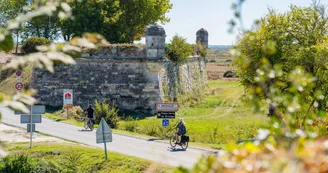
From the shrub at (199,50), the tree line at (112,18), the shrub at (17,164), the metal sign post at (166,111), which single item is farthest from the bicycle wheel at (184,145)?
the shrub at (199,50)

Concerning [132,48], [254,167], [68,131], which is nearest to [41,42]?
Result: [132,48]

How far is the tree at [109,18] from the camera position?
3450 centimetres

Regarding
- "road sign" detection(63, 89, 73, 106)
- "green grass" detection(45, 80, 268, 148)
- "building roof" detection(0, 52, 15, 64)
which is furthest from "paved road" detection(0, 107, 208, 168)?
"building roof" detection(0, 52, 15, 64)

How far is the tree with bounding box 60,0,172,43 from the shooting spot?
113 ft

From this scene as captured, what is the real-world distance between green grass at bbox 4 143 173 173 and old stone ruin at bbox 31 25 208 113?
12.0 metres

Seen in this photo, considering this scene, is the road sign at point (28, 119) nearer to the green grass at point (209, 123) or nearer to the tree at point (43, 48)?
the green grass at point (209, 123)

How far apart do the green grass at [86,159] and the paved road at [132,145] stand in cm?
70

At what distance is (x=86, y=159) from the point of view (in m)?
15.2

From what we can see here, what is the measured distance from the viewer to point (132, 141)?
19.2 metres

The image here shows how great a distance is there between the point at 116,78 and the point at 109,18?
740cm

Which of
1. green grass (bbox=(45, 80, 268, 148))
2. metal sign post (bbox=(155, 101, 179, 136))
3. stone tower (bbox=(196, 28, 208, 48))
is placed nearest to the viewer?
metal sign post (bbox=(155, 101, 179, 136))

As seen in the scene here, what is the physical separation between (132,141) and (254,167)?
53.1 ft

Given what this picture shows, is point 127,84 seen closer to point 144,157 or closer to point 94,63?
point 94,63

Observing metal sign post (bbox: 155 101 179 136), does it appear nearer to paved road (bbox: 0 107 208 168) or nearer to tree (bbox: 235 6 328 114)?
paved road (bbox: 0 107 208 168)
